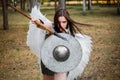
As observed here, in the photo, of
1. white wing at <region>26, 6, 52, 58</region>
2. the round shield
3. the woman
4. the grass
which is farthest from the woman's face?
the grass

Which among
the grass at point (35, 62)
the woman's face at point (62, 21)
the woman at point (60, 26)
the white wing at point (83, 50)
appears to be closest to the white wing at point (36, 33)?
the woman at point (60, 26)

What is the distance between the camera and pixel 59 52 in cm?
574

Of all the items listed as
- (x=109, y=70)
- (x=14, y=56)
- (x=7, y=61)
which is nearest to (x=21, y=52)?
(x=14, y=56)

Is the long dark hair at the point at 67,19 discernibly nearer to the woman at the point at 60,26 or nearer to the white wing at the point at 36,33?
the woman at the point at 60,26

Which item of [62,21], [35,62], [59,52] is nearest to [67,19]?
[62,21]

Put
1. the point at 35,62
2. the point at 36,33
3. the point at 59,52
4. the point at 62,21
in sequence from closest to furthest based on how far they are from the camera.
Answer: the point at 59,52 → the point at 62,21 → the point at 36,33 → the point at 35,62

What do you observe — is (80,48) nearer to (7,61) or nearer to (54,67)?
(54,67)

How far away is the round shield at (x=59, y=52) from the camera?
5789 millimetres

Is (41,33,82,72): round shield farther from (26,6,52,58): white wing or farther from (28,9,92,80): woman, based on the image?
(26,6,52,58): white wing

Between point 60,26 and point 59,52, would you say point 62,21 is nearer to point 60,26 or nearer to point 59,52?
point 60,26

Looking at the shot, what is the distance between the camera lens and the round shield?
579 centimetres

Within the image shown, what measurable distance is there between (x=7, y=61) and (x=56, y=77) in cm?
695

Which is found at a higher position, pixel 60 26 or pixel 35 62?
pixel 60 26

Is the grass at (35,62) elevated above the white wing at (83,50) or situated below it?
below
